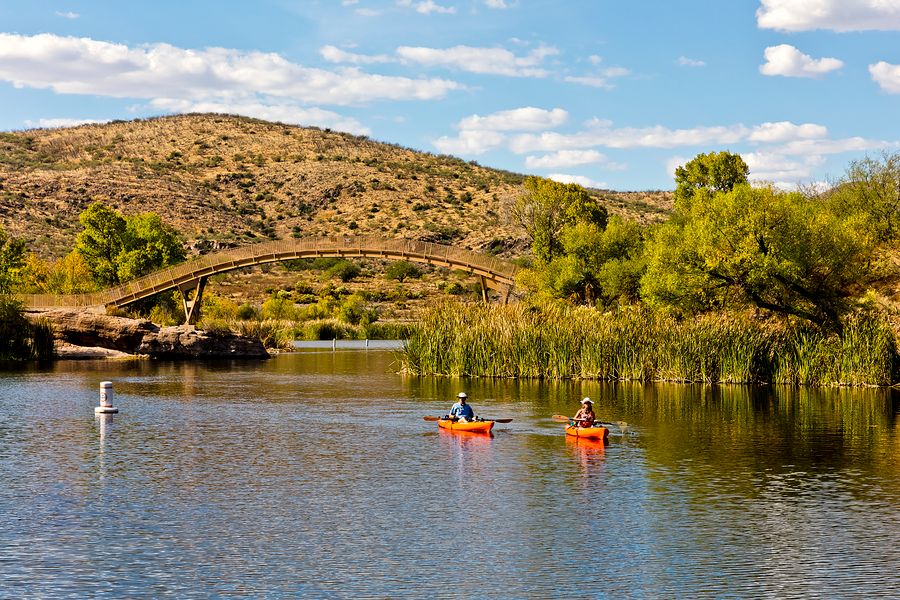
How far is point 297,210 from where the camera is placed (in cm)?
14350

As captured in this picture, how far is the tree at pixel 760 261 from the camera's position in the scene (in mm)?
47906

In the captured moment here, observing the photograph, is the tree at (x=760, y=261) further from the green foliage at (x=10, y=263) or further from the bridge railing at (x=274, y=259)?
the green foliage at (x=10, y=263)

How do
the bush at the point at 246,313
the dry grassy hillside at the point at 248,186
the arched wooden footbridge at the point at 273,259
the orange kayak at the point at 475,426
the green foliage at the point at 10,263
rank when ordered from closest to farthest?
1. the orange kayak at the point at 475,426
2. the arched wooden footbridge at the point at 273,259
3. the green foliage at the point at 10,263
4. the bush at the point at 246,313
5. the dry grassy hillside at the point at 248,186

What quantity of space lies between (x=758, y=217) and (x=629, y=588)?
35.5m

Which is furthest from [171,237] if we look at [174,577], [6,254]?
[174,577]

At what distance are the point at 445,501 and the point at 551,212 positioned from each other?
178 ft

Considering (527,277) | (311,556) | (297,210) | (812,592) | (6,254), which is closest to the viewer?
(812,592)

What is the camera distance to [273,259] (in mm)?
72500

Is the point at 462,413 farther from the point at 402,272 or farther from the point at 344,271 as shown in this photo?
the point at 344,271

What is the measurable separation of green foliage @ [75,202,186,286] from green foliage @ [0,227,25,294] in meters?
4.22

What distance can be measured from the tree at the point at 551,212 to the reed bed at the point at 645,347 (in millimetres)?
21677

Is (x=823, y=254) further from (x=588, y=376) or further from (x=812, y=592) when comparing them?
(x=812, y=592)

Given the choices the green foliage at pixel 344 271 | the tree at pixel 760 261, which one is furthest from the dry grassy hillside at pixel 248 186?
the tree at pixel 760 261

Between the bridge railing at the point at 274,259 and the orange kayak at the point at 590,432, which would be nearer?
the orange kayak at the point at 590,432
